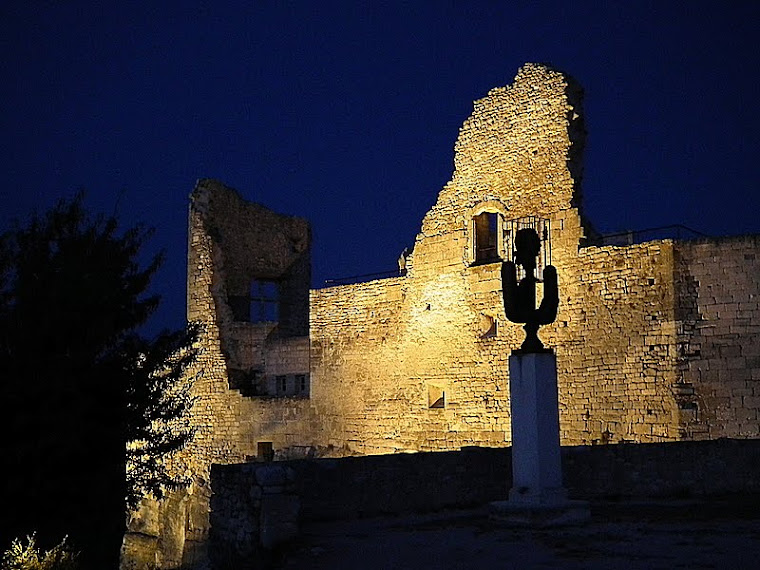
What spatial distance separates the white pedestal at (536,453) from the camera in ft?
27.5

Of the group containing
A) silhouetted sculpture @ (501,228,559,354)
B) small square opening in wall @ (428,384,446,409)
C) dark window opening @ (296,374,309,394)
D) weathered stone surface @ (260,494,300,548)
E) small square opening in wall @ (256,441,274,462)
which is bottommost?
weathered stone surface @ (260,494,300,548)

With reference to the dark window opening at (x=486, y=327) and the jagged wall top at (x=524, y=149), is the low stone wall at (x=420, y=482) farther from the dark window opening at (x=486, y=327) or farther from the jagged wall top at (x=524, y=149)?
the jagged wall top at (x=524, y=149)

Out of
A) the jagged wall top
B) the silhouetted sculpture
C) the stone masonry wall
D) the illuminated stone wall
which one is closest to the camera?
the silhouetted sculpture

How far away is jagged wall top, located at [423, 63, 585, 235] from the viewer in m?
15.9

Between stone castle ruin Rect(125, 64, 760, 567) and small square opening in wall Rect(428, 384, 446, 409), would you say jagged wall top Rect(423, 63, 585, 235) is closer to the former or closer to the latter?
stone castle ruin Rect(125, 64, 760, 567)

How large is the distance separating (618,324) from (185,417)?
11.5 metres

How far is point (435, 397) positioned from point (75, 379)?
8006 mm

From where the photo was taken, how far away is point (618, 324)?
576 inches

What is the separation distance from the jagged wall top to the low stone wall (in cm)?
616

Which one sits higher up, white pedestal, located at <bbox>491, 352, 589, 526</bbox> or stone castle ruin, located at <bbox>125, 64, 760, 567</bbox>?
stone castle ruin, located at <bbox>125, 64, 760, 567</bbox>

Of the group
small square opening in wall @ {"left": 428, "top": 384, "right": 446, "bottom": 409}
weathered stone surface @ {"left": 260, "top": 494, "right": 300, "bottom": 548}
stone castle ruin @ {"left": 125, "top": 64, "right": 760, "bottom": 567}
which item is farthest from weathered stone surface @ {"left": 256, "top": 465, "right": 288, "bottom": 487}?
small square opening in wall @ {"left": 428, "top": 384, "right": 446, "bottom": 409}

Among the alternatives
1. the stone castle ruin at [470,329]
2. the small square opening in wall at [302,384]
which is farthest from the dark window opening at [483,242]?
the small square opening in wall at [302,384]

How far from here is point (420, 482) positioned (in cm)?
1007

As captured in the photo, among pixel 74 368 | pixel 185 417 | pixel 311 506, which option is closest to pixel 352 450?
pixel 185 417
